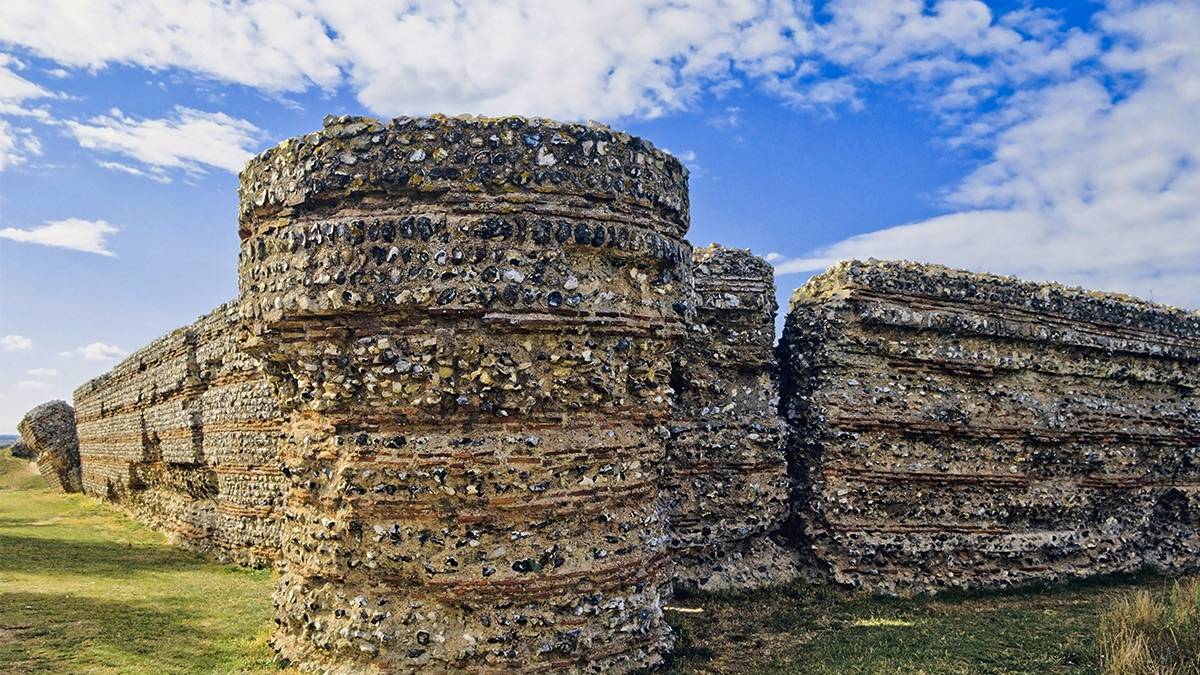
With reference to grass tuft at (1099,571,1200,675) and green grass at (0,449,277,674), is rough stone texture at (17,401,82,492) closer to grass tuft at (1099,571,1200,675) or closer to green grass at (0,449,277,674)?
green grass at (0,449,277,674)

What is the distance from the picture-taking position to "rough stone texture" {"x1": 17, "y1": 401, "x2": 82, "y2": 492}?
82.6 feet

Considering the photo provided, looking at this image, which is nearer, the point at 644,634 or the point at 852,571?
the point at 644,634

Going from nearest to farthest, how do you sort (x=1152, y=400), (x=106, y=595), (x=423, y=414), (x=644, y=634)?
(x=423, y=414) < (x=644, y=634) < (x=106, y=595) < (x=1152, y=400)

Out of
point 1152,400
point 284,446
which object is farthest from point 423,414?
point 1152,400

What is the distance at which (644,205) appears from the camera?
6.57 metres

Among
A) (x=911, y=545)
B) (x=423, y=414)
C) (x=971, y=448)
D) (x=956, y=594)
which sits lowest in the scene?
(x=956, y=594)

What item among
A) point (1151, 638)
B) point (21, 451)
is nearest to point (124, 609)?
point (1151, 638)

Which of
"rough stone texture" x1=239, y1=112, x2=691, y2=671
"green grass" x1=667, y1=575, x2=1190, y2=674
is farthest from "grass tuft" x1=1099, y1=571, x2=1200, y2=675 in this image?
"rough stone texture" x1=239, y1=112, x2=691, y2=671

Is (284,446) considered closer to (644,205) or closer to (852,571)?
(644,205)

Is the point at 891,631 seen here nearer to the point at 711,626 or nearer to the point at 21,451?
the point at 711,626

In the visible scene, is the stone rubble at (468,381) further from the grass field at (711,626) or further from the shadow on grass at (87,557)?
the shadow on grass at (87,557)

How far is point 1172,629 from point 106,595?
33.8 feet

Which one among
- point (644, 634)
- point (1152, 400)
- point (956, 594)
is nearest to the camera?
point (644, 634)

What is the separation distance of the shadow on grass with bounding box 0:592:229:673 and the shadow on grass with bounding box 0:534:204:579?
2070 mm
